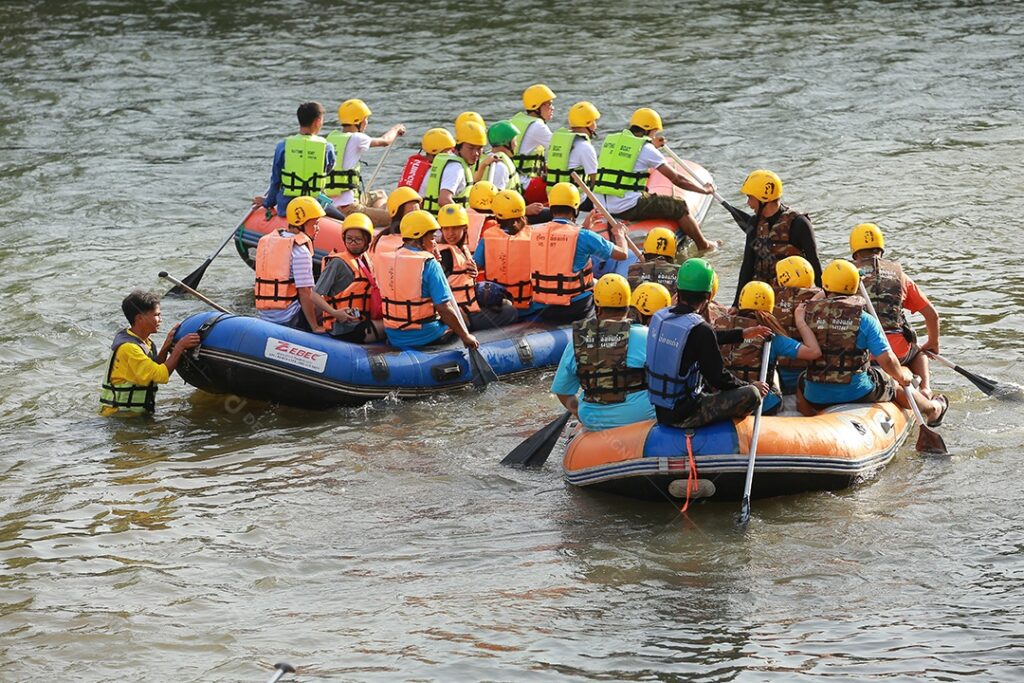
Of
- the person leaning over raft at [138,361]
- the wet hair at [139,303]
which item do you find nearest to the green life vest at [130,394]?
the person leaning over raft at [138,361]

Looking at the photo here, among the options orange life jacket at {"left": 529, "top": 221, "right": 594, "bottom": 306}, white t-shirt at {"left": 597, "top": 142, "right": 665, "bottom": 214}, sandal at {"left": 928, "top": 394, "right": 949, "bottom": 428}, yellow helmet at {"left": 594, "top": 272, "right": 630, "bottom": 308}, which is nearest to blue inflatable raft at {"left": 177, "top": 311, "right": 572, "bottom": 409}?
orange life jacket at {"left": 529, "top": 221, "right": 594, "bottom": 306}

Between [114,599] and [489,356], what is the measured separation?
3855 millimetres

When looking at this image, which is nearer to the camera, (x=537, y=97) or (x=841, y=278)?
(x=841, y=278)

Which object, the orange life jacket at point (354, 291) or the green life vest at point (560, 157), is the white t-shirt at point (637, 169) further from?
the orange life jacket at point (354, 291)

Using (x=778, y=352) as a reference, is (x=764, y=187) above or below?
above

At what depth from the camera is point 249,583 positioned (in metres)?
7.90

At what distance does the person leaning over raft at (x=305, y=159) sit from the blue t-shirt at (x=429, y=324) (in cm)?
250

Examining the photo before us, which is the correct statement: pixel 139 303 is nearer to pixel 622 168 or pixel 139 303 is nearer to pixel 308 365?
pixel 308 365

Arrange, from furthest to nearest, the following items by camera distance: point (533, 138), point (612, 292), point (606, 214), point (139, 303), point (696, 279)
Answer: point (533, 138), point (606, 214), point (139, 303), point (612, 292), point (696, 279)

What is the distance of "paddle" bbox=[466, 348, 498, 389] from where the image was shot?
35.1ft

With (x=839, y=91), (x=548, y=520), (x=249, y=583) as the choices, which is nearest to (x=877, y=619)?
(x=548, y=520)

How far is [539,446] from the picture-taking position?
9.30 metres

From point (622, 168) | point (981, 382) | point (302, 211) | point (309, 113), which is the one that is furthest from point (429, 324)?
point (981, 382)

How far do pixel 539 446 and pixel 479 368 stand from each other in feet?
5.05
